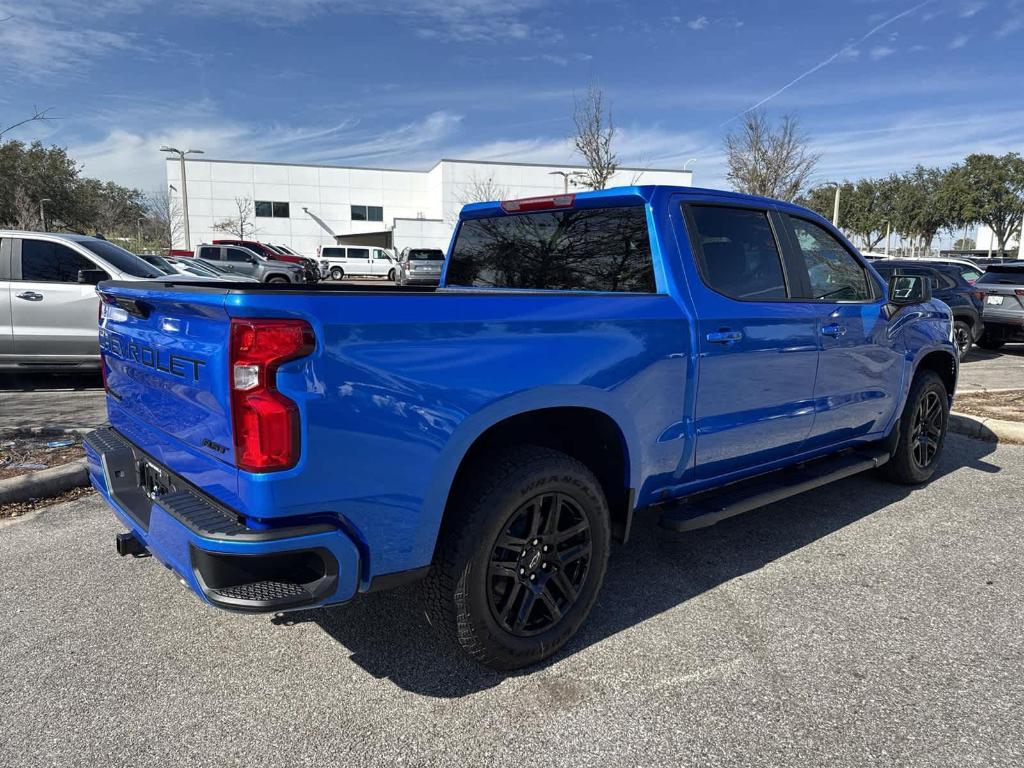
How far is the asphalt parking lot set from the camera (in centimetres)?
229

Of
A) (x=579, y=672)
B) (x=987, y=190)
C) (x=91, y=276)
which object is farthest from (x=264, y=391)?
(x=987, y=190)

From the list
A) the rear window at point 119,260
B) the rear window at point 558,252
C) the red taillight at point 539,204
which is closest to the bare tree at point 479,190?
the rear window at point 119,260

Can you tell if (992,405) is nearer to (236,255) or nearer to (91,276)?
(91,276)

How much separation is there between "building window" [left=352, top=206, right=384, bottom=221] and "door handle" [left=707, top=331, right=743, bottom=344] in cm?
5836

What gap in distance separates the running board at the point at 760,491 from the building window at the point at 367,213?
57.8 metres

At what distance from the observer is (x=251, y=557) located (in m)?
2.04

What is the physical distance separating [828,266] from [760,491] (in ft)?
4.77

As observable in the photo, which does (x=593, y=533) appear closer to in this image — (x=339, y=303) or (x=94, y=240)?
(x=339, y=303)

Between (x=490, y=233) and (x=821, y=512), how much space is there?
2806 mm

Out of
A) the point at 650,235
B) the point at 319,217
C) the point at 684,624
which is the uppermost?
the point at 319,217

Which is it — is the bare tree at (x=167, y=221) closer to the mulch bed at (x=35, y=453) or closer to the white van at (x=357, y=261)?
the white van at (x=357, y=261)

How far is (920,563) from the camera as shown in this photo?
375 centimetres

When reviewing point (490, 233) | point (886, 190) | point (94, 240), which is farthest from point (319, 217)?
point (490, 233)

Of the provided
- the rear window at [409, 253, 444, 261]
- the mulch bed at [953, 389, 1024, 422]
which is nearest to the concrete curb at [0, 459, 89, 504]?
the mulch bed at [953, 389, 1024, 422]
